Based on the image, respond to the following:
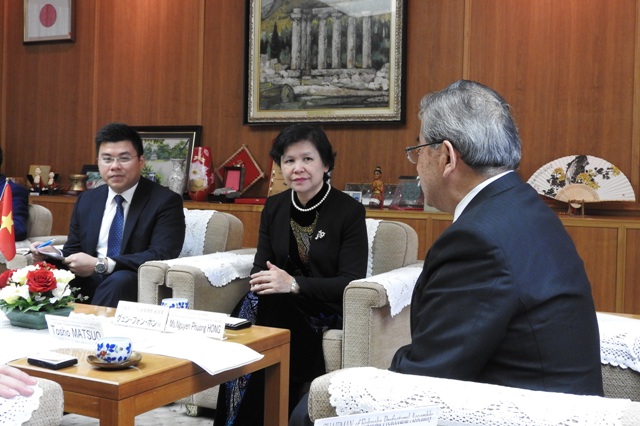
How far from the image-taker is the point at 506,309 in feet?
4.94

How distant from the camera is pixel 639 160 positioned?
478 cm

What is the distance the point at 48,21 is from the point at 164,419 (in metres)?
4.34

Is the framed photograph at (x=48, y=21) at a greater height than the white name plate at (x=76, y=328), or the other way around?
the framed photograph at (x=48, y=21)

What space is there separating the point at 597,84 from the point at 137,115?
343 cm

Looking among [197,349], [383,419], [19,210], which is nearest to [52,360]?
[197,349]

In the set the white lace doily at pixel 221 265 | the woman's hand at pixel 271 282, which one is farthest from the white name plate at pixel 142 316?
the white lace doily at pixel 221 265

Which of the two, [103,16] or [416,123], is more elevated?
[103,16]

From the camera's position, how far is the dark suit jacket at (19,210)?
15.6ft

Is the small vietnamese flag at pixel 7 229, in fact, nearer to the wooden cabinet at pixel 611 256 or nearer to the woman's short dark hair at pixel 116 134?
the woman's short dark hair at pixel 116 134

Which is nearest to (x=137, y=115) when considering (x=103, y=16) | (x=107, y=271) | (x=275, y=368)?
(x=103, y=16)

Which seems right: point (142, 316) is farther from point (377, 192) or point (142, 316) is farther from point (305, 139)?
point (377, 192)

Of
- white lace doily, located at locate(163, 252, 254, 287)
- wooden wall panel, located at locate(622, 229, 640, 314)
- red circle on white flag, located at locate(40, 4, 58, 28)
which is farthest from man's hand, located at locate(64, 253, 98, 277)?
red circle on white flag, located at locate(40, 4, 58, 28)

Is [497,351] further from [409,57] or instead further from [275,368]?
[409,57]

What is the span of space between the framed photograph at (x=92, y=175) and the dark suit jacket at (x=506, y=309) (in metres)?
4.97
